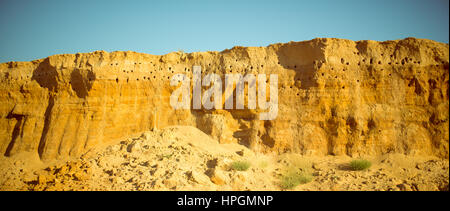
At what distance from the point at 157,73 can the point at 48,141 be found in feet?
17.1

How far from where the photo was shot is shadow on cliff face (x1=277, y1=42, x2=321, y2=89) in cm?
1189

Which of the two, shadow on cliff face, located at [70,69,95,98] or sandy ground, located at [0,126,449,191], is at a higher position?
shadow on cliff face, located at [70,69,95,98]

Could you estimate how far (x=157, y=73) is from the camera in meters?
13.0

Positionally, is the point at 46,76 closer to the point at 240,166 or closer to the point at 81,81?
the point at 81,81

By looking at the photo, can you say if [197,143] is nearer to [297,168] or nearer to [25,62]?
[297,168]

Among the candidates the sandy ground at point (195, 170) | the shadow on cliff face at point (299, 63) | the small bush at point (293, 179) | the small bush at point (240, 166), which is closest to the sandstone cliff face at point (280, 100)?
the shadow on cliff face at point (299, 63)

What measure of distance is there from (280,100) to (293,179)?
11.7 feet

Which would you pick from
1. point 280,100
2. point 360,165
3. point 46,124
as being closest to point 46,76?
point 46,124

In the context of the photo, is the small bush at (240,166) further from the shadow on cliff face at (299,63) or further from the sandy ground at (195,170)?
the shadow on cliff face at (299,63)

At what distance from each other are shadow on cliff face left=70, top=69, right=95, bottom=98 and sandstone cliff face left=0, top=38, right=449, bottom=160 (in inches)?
1.7

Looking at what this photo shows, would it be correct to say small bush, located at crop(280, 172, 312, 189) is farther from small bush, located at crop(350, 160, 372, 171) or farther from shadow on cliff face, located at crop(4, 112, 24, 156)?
shadow on cliff face, located at crop(4, 112, 24, 156)

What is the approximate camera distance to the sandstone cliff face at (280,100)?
1095 centimetres

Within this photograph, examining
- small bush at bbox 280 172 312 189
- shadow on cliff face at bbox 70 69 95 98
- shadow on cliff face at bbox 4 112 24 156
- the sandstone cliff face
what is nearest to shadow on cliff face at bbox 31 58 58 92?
the sandstone cliff face

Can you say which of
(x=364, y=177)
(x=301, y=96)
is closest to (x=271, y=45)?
(x=301, y=96)
